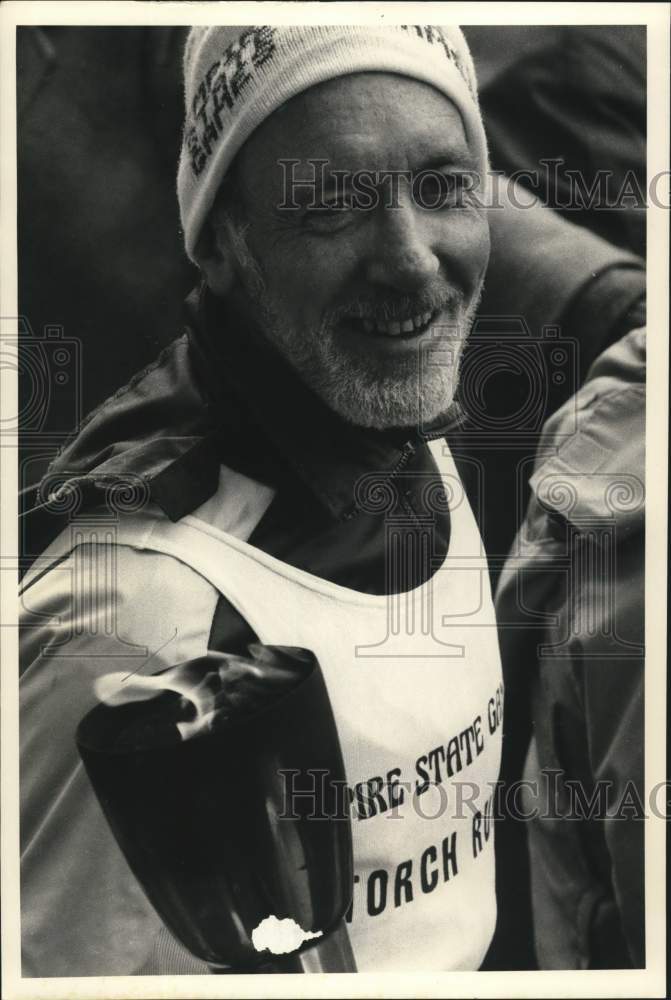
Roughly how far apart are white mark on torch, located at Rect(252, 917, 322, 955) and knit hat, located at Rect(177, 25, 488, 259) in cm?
124

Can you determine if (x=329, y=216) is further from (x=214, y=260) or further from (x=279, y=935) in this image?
(x=279, y=935)

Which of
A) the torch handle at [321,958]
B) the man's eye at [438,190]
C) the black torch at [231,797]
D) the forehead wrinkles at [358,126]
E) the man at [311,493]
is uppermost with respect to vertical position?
the forehead wrinkles at [358,126]

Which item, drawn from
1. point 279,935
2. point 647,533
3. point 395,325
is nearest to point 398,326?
point 395,325

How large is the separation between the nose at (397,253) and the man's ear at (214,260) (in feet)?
0.85

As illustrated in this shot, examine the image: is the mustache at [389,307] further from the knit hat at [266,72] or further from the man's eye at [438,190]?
the knit hat at [266,72]

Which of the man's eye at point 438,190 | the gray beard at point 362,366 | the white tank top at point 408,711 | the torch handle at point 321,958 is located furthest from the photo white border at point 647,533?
the gray beard at point 362,366

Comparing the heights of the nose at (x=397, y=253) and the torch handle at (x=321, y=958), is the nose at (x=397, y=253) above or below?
above

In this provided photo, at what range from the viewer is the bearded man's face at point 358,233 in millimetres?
Result: 1973

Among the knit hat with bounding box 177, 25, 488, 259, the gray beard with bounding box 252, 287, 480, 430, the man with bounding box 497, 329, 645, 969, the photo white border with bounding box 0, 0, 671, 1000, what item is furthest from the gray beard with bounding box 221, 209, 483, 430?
the photo white border with bounding box 0, 0, 671, 1000

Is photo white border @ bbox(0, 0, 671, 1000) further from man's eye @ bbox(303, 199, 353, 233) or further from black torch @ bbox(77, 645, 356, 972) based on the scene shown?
man's eye @ bbox(303, 199, 353, 233)

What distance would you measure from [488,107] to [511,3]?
21 centimetres

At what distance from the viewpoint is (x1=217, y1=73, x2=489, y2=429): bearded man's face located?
197 centimetres

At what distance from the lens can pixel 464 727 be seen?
212 cm

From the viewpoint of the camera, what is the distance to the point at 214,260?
2.04 m
